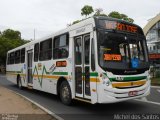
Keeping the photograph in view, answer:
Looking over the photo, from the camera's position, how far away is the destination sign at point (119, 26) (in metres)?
9.59

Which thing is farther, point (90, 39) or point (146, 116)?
point (90, 39)

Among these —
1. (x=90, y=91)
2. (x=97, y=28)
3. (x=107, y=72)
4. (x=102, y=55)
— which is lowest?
(x=90, y=91)

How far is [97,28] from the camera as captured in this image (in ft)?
30.9

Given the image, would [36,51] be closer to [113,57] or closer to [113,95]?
[113,57]

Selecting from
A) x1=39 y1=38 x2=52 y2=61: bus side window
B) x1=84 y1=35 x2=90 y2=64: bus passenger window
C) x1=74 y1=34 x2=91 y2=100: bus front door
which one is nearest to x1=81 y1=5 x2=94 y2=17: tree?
x1=39 y1=38 x2=52 y2=61: bus side window

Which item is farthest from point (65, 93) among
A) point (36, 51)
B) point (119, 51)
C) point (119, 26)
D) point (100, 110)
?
point (36, 51)

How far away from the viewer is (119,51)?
9516 mm

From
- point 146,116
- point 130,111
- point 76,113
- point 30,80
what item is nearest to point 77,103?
point 76,113

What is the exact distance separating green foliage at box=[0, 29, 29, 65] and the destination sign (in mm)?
52544

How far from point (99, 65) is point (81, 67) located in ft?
4.34

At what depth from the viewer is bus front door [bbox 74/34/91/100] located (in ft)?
32.4

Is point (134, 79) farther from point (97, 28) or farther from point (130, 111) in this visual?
point (97, 28)

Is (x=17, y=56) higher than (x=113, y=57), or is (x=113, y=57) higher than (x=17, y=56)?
(x=17, y=56)

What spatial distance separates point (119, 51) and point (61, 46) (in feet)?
11.0
